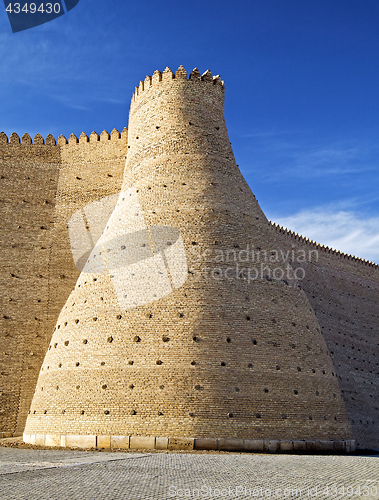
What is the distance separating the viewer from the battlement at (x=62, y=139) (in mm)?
17188

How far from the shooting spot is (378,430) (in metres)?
17.7

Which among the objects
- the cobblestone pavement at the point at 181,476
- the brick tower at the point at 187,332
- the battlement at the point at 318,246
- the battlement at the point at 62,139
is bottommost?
the cobblestone pavement at the point at 181,476

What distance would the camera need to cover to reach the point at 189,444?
1024 cm

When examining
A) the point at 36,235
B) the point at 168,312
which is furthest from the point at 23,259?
the point at 168,312

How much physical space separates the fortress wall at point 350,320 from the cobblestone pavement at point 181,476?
8.37 metres

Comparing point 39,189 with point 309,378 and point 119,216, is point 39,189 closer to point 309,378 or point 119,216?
point 119,216

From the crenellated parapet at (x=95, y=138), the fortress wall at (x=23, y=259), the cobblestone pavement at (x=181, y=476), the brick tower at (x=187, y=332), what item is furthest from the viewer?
the crenellated parapet at (x=95, y=138)

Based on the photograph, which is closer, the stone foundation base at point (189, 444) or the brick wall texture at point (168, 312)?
the stone foundation base at point (189, 444)

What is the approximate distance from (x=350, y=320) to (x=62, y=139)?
1253cm

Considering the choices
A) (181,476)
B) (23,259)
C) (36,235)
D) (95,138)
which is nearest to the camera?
(181,476)

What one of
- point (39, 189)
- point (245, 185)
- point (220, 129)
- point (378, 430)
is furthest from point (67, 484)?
point (378, 430)

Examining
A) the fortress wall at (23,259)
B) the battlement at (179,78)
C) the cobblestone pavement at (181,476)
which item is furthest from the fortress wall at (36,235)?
the cobblestone pavement at (181,476)

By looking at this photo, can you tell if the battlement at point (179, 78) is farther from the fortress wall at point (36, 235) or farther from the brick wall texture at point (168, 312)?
the fortress wall at point (36, 235)

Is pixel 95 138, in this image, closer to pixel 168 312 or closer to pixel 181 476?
pixel 168 312
